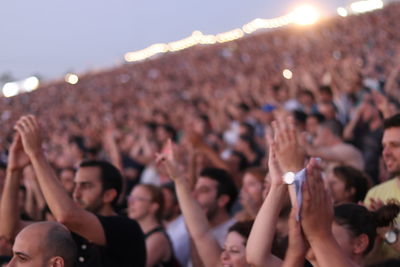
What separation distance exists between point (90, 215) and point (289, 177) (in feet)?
4.42

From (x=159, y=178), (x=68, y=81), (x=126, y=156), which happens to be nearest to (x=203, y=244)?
(x=159, y=178)

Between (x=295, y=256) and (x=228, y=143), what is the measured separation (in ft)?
24.7

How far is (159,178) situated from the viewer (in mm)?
7574

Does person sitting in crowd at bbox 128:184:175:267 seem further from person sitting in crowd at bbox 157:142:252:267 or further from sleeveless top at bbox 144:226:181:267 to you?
person sitting in crowd at bbox 157:142:252:267

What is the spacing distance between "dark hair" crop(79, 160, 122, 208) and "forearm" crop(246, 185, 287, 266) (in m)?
1.38

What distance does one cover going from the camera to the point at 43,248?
290cm

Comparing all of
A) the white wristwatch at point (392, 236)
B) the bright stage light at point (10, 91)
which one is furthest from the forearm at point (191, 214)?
the bright stage light at point (10, 91)

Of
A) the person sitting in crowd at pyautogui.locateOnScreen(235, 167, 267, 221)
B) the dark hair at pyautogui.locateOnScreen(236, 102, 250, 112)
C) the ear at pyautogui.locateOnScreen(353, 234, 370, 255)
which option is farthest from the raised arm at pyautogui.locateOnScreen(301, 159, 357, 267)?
the dark hair at pyautogui.locateOnScreen(236, 102, 250, 112)

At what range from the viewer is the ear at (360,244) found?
310 centimetres

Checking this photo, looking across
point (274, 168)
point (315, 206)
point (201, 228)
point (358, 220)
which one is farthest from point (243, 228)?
point (315, 206)

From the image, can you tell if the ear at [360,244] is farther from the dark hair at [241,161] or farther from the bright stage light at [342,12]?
the bright stage light at [342,12]

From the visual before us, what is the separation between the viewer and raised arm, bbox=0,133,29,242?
398 centimetres

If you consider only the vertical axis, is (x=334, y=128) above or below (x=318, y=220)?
above

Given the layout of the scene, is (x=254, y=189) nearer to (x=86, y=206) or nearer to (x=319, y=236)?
(x=86, y=206)
